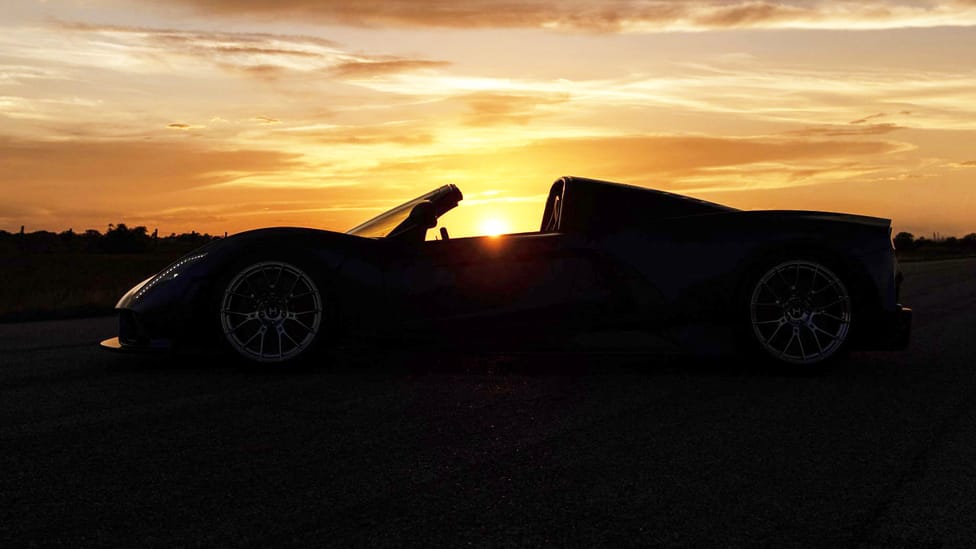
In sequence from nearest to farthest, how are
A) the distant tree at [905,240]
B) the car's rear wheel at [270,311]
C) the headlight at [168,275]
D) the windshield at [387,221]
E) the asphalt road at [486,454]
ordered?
the asphalt road at [486,454], the car's rear wheel at [270,311], the headlight at [168,275], the windshield at [387,221], the distant tree at [905,240]

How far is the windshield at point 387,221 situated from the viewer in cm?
638

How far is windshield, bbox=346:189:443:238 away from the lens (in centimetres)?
638

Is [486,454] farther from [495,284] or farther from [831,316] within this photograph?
[831,316]

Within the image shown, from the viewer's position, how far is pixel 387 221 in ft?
21.3

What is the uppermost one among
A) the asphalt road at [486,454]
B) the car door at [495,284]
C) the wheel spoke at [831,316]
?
the car door at [495,284]

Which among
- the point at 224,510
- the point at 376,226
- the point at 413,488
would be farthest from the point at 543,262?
the point at 224,510

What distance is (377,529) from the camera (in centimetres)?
298

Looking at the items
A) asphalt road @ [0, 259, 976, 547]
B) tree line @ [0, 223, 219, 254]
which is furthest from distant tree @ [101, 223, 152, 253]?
asphalt road @ [0, 259, 976, 547]

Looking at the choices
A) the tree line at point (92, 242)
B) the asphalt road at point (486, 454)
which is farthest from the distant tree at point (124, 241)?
the asphalt road at point (486, 454)

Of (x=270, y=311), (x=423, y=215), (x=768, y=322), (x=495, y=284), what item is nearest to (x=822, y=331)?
(x=768, y=322)

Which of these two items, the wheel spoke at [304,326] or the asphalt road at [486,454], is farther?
the wheel spoke at [304,326]

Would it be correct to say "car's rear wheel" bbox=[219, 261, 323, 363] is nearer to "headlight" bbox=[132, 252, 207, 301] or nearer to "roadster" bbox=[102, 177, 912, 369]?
"roadster" bbox=[102, 177, 912, 369]

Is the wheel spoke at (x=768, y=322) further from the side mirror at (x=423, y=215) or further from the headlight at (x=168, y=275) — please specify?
the headlight at (x=168, y=275)

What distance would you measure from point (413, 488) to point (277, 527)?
1.93ft
